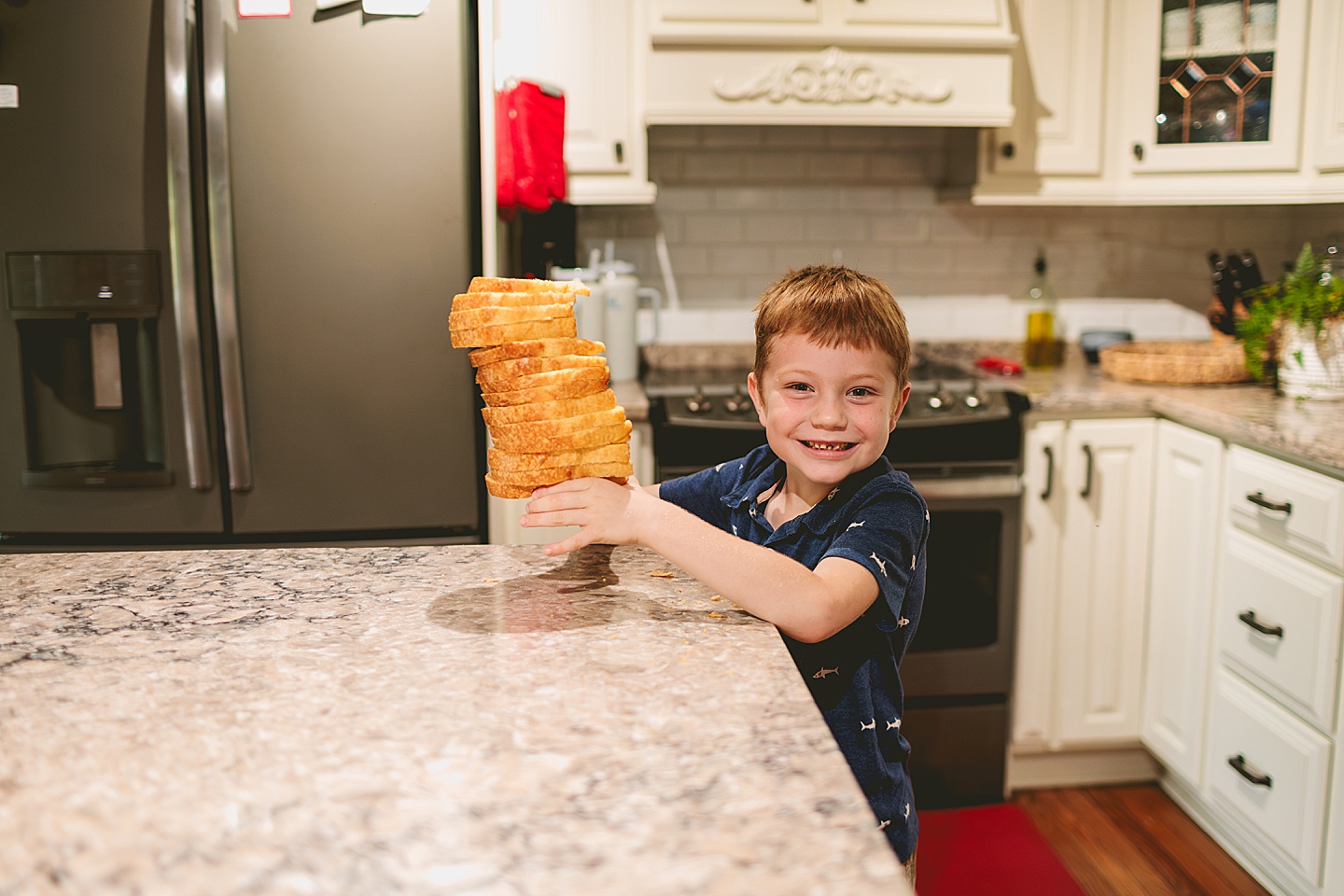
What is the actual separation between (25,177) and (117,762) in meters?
1.89

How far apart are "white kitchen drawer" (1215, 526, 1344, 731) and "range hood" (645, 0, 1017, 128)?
119 centimetres

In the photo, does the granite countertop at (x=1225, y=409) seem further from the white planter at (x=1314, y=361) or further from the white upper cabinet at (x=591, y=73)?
the white upper cabinet at (x=591, y=73)

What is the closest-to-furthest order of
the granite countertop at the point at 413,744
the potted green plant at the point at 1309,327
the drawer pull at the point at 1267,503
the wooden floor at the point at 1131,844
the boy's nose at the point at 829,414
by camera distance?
1. the granite countertop at the point at 413,744
2. the boy's nose at the point at 829,414
3. the drawer pull at the point at 1267,503
4. the wooden floor at the point at 1131,844
5. the potted green plant at the point at 1309,327

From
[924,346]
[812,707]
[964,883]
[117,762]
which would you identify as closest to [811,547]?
[812,707]

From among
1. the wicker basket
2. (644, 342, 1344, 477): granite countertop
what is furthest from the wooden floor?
the wicker basket

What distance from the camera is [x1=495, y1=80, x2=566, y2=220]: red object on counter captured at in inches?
99.2

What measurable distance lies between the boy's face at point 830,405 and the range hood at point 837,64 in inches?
62.0

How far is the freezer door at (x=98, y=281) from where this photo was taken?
2193mm

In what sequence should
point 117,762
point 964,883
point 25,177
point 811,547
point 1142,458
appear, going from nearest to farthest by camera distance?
point 117,762 → point 811,547 → point 964,883 → point 25,177 → point 1142,458

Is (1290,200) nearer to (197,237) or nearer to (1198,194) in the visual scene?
(1198,194)

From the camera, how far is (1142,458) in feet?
8.63

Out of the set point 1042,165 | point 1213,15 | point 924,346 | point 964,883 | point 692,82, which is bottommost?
point 964,883

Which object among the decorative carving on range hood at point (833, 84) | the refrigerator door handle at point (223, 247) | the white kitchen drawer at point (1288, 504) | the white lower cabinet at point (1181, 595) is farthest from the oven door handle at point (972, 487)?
the refrigerator door handle at point (223, 247)

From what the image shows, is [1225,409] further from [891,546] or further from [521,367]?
[521,367]
